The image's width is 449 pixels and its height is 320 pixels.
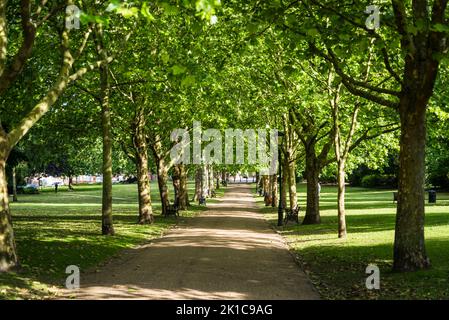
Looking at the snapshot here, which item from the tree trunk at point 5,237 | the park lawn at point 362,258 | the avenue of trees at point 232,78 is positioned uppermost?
the avenue of trees at point 232,78

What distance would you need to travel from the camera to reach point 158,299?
10219 mm

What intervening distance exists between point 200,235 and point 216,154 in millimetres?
22893

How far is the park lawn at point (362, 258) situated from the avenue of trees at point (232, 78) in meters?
0.84

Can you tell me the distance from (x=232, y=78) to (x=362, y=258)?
15.1 m

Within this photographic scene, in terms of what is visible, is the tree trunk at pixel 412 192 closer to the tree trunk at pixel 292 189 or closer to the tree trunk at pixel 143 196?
the tree trunk at pixel 143 196

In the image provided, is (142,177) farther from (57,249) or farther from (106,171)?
(57,249)

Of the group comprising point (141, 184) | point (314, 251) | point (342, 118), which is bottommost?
point (314, 251)

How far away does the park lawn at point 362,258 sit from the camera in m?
11.1

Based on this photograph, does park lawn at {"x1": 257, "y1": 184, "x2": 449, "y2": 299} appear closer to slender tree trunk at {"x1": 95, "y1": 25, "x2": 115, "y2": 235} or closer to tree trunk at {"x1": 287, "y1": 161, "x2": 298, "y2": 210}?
tree trunk at {"x1": 287, "y1": 161, "x2": 298, "y2": 210}

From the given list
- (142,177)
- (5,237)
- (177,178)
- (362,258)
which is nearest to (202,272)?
(5,237)

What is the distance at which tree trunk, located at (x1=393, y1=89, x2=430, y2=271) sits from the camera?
1239cm

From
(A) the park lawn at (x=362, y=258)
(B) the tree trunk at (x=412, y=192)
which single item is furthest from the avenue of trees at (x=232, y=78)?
(A) the park lawn at (x=362, y=258)
